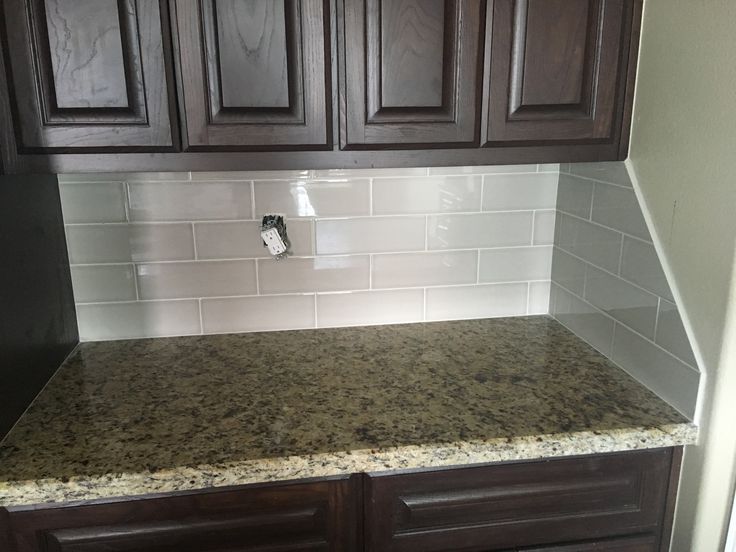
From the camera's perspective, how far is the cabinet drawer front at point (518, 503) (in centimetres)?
110

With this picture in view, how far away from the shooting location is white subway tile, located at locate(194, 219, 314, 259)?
1.48 m

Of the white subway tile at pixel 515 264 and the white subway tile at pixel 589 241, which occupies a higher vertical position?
the white subway tile at pixel 589 241

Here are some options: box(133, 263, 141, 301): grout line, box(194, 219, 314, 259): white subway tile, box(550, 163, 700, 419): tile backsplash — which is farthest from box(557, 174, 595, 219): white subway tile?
box(133, 263, 141, 301): grout line

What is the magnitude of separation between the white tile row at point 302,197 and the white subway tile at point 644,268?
37 centimetres

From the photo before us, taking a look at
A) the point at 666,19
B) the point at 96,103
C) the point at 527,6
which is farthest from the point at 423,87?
the point at 96,103

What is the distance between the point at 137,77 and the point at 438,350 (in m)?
0.93

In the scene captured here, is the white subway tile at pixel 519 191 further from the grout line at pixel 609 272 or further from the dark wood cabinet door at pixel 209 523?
the dark wood cabinet door at pixel 209 523

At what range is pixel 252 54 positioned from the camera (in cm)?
110

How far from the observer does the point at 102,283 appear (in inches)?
58.4

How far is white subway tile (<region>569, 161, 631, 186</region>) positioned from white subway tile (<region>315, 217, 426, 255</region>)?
0.43m

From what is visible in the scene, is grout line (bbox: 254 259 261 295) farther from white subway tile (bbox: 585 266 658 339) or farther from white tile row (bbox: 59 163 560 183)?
white subway tile (bbox: 585 266 658 339)

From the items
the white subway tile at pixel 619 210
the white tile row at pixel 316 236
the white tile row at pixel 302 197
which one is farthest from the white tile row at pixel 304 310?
the white subway tile at pixel 619 210

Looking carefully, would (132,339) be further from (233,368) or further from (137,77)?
(137,77)

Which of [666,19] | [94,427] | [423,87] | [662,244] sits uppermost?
[666,19]
